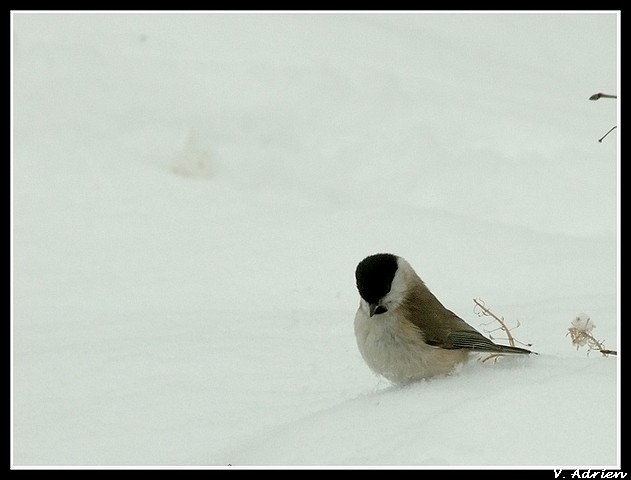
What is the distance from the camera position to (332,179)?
29.1 feet

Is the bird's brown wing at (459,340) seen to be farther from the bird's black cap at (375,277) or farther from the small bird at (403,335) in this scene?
the bird's black cap at (375,277)

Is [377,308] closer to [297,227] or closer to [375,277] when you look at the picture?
[375,277]

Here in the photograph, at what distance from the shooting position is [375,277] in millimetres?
4297

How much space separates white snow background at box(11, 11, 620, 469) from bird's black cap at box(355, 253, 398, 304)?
0.46 m

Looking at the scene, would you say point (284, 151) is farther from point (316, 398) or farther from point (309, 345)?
point (316, 398)

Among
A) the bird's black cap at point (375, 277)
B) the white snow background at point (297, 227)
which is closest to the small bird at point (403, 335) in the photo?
the bird's black cap at point (375, 277)

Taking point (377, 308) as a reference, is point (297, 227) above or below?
above

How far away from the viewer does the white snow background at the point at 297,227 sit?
357 cm

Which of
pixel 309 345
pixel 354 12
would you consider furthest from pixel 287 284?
pixel 354 12

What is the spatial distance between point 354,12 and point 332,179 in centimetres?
443

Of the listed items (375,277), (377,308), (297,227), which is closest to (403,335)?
(377,308)

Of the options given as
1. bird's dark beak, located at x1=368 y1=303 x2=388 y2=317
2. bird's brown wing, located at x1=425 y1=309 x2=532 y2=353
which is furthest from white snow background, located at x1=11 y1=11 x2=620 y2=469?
bird's dark beak, located at x1=368 y1=303 x2=388 y2=317

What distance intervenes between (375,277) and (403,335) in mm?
287

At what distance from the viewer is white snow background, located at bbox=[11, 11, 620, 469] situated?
3566 mm
